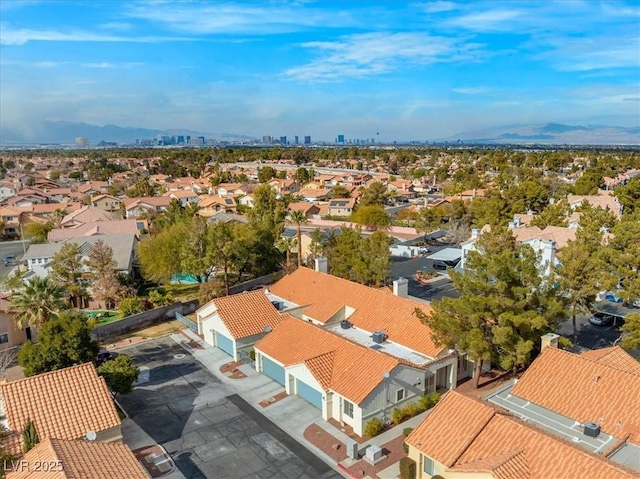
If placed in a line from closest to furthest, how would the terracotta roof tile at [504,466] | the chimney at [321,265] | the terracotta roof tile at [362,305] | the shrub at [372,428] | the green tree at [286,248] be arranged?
1. the terracotta roof tile at [504,466]
2. the shrub at [372,428]
3. the terracotta roof tile at [362,305]
4. the chimney at [321,265]
5. the green tree at [286,248]

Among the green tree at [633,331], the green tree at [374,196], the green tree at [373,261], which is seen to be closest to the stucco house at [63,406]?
the green tree at [373,261]

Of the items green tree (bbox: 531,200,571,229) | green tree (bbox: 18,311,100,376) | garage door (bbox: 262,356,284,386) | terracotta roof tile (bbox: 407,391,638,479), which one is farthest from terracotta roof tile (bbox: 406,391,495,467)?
green tree (bbox: 531,200,571,229)

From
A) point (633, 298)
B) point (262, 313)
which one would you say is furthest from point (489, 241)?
point (262, 313)

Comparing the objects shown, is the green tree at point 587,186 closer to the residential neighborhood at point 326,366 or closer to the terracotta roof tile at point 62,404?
the residential neighborhood at point 326,366

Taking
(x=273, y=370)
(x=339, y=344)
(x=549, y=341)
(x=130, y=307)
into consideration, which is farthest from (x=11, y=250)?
(x=549, y=341)

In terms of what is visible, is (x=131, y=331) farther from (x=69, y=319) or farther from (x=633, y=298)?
(x=633, y=298)

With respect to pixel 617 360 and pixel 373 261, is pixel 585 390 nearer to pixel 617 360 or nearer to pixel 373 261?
pixel 617 360
